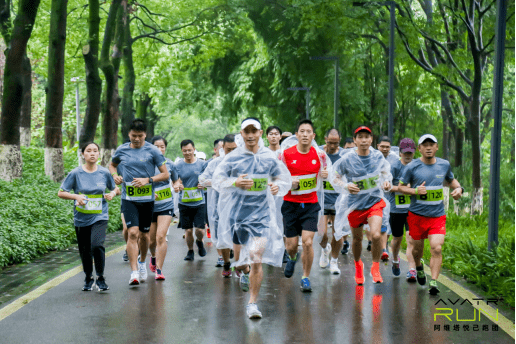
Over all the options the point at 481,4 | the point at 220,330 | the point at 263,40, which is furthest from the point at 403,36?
the point at 220,330

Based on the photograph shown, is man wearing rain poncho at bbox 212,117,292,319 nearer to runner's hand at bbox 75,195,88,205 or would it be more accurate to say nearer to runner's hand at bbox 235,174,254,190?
runner's hand at bbox 235,174,254,190

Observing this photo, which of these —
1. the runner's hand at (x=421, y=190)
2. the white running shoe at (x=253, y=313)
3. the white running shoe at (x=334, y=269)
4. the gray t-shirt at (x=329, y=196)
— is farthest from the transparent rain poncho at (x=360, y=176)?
the white running shoe at (x=253, y=313)

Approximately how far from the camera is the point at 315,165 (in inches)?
343

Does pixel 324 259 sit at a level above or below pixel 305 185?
below

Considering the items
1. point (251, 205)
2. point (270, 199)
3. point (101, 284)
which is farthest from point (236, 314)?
point (101, 284)

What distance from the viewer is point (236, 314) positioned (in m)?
7.03

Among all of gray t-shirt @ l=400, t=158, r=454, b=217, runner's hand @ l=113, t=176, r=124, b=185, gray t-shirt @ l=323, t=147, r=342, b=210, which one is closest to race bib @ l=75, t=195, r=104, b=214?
runner's hand @ l=113, t=176, r=124, b=185

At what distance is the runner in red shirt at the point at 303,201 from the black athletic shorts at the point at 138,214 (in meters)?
1.72

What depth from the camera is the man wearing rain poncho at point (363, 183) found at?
8766mm

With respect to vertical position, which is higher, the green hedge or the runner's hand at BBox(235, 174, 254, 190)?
the runner's hand at BBox(235, 174, 254, 190)

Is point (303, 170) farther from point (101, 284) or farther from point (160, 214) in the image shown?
point (101, 284)

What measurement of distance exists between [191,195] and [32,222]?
3278 millimetres

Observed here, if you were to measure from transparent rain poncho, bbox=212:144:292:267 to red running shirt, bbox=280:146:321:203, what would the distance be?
105cm

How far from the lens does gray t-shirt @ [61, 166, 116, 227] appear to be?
819cm
